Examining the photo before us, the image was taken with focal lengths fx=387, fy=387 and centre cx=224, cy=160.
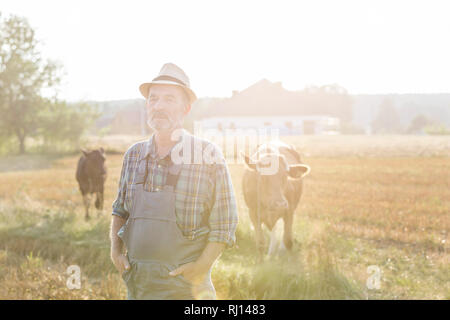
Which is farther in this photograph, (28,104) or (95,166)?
(28,104)

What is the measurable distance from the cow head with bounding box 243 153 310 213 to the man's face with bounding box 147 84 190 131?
9.56ft

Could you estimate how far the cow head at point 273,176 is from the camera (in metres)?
5.15

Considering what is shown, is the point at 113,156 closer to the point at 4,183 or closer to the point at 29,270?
the point at 4,183

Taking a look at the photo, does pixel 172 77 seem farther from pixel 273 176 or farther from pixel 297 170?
pixel 297 170

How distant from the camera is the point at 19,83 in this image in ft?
76.3

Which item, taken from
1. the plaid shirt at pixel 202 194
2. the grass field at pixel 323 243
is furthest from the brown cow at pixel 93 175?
the plaid shirt at pixel 202 194

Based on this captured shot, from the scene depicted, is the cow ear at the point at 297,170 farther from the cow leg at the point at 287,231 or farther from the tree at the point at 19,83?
the tree at the point at 19,83

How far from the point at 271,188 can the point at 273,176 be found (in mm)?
168

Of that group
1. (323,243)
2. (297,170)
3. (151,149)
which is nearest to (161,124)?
(151,149)

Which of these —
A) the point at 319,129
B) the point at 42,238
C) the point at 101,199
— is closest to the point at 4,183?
the point at 101,199

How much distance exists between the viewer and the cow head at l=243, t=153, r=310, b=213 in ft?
16.9

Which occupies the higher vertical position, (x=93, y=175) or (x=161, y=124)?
(x=161, y=124)

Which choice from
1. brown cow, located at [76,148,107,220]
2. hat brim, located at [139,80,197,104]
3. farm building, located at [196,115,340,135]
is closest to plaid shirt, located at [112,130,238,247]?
hat brim, located at [139,80,197,104]
